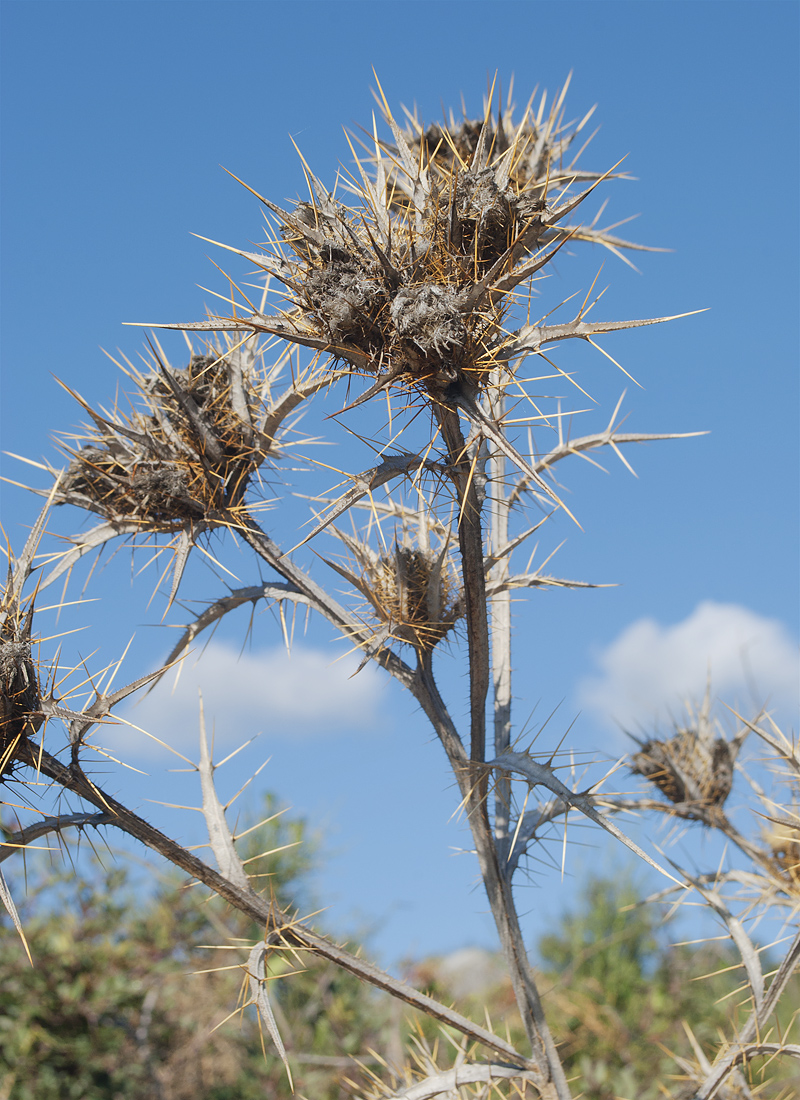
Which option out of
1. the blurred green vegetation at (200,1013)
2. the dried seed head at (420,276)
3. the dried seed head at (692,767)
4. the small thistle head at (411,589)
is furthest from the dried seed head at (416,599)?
the blurred green vegetation at (200,1013)

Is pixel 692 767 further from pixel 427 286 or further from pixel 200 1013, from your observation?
pixel 200 1013

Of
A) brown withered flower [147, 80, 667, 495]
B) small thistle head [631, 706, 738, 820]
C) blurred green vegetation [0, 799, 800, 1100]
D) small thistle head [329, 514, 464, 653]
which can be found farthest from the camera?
blurred green vegetation [0, 799, 800, 1100]

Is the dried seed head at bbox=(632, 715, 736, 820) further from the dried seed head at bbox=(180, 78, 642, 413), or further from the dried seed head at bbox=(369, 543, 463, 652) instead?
the dried seed head at bbox=(180, 78, 642, 413)

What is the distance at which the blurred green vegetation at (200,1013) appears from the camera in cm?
671

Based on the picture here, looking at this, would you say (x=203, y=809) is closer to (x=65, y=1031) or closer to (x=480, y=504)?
(x=480, y=504)

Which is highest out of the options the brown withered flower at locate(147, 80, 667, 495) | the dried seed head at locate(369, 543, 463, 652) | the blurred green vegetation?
the brown withered flower at locate(147, 80, 667, 495)

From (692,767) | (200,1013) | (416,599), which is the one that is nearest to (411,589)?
(416,599)

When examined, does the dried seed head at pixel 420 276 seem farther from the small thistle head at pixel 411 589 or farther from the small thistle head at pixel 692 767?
the small thistle head at pixel 692 767

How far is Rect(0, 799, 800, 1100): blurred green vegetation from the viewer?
6.71m

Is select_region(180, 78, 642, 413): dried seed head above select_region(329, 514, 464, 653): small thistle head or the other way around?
above

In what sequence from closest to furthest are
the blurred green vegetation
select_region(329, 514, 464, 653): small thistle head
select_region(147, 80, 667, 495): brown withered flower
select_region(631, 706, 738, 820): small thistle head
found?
select_region(147, 80, 667, 495): brown withered flower < select_region(329, 514, 464, 653): small thistle head < select_region(631, 706, 738, 820): small thistle head < the blurred green vegetation

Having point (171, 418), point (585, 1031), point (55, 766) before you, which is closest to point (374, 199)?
point (171, 418)

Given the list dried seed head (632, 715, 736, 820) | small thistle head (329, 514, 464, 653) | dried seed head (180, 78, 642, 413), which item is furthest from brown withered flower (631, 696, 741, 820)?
dried seed head (180, 78, 642, 413)

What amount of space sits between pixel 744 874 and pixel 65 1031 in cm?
602
